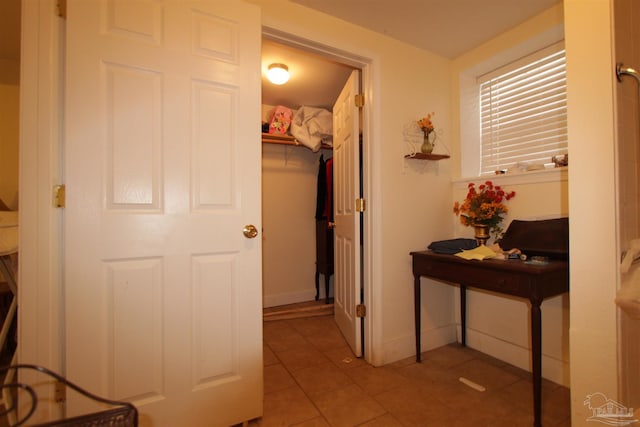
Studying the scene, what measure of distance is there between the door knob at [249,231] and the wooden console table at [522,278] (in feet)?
3.76

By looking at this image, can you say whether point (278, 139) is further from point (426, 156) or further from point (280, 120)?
point (426, 156)

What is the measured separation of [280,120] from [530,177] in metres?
2.23

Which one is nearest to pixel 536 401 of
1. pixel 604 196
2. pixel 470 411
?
pixel 470 411

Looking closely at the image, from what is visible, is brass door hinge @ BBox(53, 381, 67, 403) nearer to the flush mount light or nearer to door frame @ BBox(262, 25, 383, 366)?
door frame @ BBox(262, 25, 383, 366)

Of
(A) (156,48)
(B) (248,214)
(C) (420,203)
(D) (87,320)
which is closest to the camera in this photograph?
(D) (87,320)

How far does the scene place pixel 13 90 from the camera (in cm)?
215

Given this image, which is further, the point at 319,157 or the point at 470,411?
the point at 319,157

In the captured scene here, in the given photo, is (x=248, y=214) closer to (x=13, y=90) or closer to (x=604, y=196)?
(x=604, y=196)

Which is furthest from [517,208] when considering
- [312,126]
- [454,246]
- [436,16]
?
[312,126]

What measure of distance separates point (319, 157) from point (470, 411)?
2.68 metres

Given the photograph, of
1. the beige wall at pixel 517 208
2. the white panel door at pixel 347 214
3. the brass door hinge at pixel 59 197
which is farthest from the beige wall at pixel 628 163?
the brass door hinge at pixel 59 197

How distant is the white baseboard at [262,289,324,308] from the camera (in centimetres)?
313

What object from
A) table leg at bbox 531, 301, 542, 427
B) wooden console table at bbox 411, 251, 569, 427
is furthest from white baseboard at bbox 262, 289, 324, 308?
table leg at bbox 531, 301, 542, 427

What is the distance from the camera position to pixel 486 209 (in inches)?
72.6
